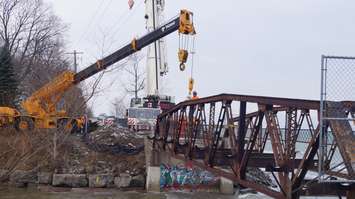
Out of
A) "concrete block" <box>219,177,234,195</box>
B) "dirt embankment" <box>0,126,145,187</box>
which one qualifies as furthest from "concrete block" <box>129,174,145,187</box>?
"concrete block" <box>219,177,234,195</box>

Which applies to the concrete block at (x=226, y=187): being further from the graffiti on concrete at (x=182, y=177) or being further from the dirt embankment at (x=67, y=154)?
the dirt embankment at (x=67, y=154)

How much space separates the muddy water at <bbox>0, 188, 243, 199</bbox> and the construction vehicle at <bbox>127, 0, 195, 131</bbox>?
9.17 m

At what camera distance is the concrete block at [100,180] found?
28750 mm

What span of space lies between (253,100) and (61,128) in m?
22.4

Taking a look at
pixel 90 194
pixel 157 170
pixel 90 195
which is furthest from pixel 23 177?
pixel 157 170

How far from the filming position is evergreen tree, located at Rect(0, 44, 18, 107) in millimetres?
46959

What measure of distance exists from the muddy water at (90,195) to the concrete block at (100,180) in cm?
82

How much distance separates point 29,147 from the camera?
29391 mm

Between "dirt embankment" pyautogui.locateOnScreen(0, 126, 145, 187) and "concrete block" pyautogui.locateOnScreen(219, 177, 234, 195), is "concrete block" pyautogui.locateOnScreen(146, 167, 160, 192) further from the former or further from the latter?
"concrete block" pyautogui.locateOnScreen(219, 177, 234, 195)

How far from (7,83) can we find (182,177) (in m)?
26.9

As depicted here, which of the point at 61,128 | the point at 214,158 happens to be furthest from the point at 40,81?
the point at 214,158

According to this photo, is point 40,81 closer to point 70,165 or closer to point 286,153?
point 70,165

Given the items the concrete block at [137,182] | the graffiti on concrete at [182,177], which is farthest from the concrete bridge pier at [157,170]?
the concrete block at [137,182]

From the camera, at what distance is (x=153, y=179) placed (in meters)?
28.3
